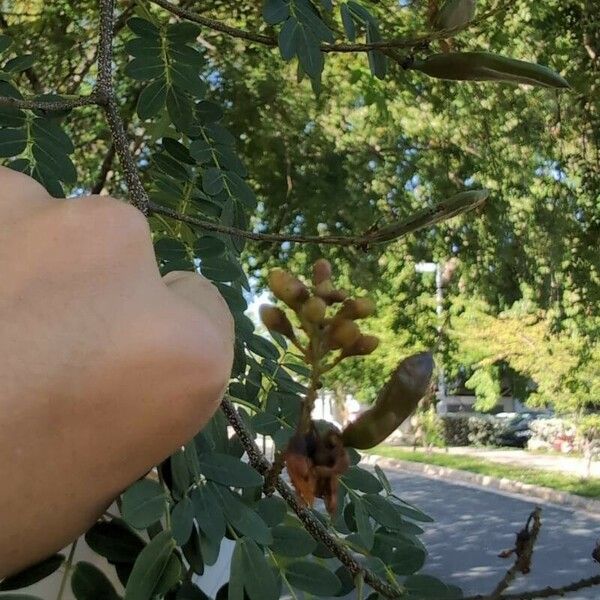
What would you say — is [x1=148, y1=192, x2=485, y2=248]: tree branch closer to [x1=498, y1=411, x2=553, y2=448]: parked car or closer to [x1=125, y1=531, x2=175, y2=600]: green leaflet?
[x1=125, y1=531, x2=175, y2=600]: green leaflet

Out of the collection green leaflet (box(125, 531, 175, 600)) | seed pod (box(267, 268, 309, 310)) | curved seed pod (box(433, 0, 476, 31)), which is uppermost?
curved seed pod (box(433, 0, 476, 31))

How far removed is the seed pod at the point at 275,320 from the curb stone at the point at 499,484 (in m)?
5.21

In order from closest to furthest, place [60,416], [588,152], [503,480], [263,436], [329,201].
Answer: [60,416] < [263,436] < [329,201] < [588,152] < [503,480]

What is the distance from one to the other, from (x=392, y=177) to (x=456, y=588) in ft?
10.3

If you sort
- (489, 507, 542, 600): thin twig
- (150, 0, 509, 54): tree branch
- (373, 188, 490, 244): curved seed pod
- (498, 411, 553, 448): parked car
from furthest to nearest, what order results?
(498, 411, 553, 448): parked car → (150, 0, 509, 54): tree branch → (373, 188, 490, 244): curved seed pod → (489, 507, 542, 600): thin twig

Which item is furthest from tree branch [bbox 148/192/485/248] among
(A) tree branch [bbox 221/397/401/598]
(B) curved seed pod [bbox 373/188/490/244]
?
(A) tree branch [bbox 221/397/401/598]

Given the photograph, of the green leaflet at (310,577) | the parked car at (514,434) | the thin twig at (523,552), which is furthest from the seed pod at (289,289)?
the parked car at (514,434)

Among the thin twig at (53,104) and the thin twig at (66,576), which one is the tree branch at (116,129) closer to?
the thin twig at (53,104)

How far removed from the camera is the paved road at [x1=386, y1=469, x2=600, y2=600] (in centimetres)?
502

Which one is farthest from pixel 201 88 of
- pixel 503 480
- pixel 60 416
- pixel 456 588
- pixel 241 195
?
pixel 503 480

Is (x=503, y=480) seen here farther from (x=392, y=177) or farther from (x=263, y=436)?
(x=263, y=436)

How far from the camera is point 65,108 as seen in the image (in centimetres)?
70

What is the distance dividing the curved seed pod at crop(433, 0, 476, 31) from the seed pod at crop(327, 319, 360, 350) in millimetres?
375

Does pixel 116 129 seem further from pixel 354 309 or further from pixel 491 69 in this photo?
pixel 354 309
